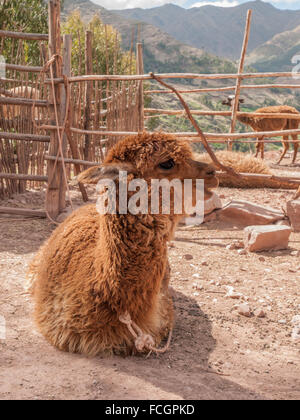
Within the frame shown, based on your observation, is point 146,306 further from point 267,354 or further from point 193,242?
point 193,242

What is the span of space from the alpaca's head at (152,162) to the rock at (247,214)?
129 inches

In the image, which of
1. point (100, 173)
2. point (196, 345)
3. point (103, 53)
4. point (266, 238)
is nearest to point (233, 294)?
point (196, 345)

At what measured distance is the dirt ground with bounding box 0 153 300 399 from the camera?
198cm

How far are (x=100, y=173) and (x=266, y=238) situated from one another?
2.91 meters

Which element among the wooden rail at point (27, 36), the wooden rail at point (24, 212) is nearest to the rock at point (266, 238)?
the wooden rail at point (24, 212)

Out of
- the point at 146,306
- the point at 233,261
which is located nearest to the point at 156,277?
the point at 146,306

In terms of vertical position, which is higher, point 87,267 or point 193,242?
point 87,267

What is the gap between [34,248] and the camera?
441cm

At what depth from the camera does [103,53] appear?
1758 centimetres

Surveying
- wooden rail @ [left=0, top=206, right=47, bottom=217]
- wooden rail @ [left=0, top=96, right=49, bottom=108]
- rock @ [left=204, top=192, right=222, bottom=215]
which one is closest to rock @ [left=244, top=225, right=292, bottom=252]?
rock @ [left=204, top=192, right=222, bottom=215]

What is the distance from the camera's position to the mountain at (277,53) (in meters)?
119

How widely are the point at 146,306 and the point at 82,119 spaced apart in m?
4.44

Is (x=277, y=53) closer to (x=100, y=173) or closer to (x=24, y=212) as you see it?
(x=24, y=212)

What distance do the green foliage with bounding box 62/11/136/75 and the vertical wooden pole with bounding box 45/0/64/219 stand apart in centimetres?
78
